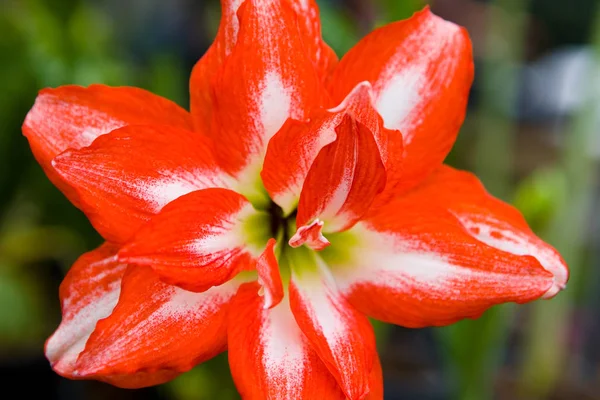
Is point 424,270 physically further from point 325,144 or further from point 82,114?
point 82,114

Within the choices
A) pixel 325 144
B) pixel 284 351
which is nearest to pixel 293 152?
pixel 325 144

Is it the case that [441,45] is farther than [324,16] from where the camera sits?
No

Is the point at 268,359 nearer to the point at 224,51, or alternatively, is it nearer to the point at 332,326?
the point at 332,326

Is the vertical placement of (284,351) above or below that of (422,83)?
below

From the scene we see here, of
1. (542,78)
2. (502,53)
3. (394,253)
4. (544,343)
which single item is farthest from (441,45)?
(542,78)

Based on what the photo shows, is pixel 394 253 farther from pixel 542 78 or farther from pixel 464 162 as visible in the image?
pixel 542 78

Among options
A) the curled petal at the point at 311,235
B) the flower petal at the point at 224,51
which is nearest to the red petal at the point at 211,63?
the flower petal at the point at 224,51
